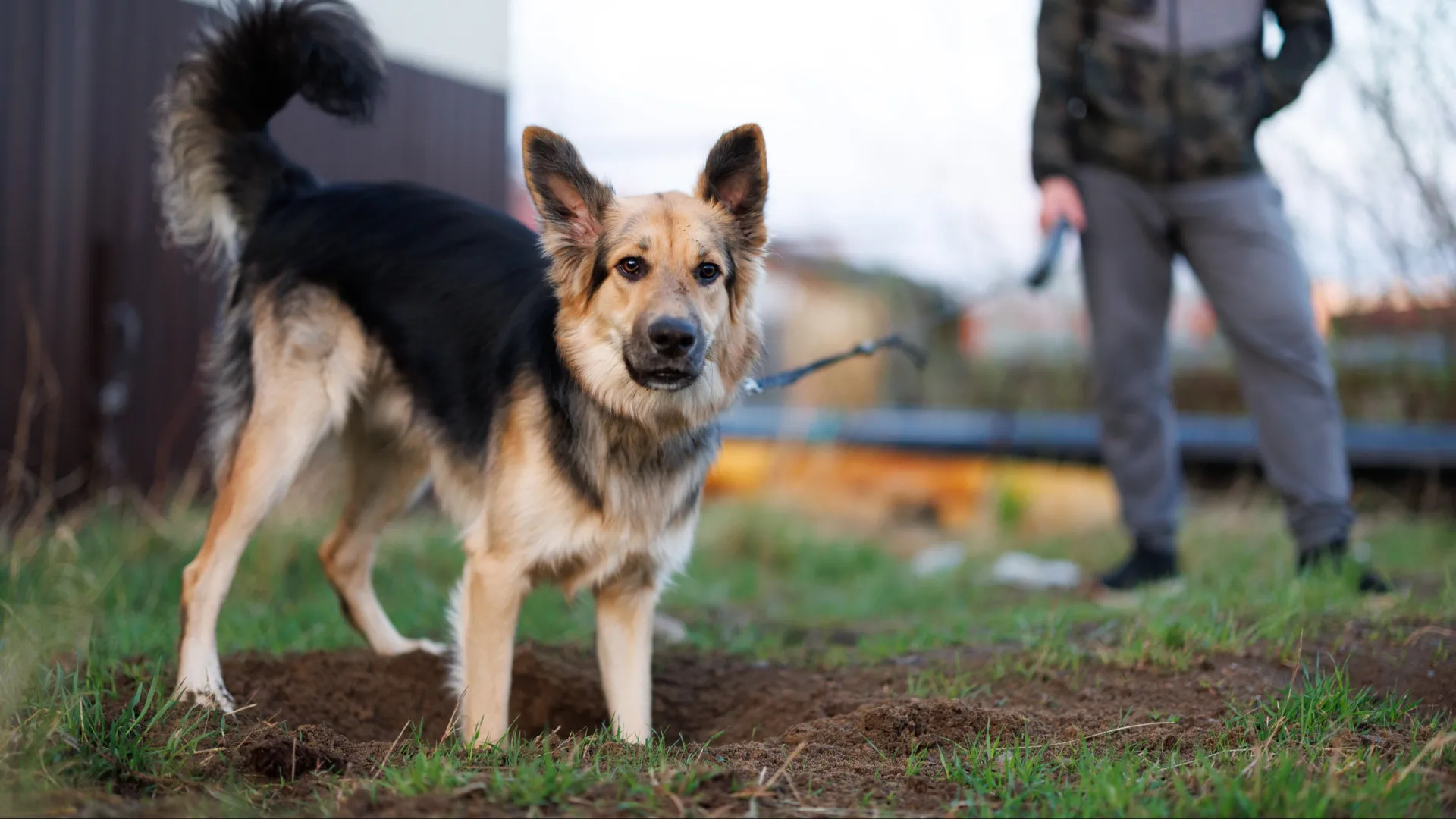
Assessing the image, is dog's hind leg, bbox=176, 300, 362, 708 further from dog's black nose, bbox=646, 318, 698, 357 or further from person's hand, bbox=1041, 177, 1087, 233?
person's hand, bbox=1041, 177, 1087, 233

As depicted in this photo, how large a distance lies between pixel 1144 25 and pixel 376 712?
12.3ft

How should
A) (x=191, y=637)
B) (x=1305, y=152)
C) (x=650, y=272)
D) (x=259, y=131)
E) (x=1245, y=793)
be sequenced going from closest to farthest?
(x=1245, y=793)
(x=650, y=272)
(x=191, y=637)
(x=259, y=131)
(x=1305, y=152)

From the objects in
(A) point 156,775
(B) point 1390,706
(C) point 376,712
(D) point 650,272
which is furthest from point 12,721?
(B) point 1390,706

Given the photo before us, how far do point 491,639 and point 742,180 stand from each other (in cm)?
147

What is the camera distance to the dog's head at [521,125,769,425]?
291 centimetres

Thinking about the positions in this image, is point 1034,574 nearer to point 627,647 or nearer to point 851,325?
point 627,647

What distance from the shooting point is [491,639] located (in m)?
3.00

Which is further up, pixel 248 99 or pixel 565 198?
pixel 248 99

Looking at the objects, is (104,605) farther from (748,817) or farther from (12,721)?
(748,817)

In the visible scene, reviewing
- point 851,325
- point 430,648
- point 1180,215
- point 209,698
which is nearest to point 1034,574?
point 1180,215

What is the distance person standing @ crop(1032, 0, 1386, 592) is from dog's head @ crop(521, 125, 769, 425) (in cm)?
187

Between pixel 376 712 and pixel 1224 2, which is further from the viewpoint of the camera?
pixel 1224 2

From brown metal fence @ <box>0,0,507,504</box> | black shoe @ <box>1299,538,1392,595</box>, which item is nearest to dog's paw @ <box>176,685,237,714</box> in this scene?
brown metal fence @ <box>0,0,507,504</box>

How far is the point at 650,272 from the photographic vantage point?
2.94 m
